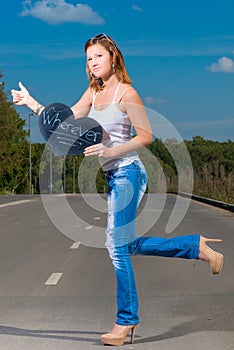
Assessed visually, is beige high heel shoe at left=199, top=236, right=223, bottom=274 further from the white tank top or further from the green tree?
the green tree

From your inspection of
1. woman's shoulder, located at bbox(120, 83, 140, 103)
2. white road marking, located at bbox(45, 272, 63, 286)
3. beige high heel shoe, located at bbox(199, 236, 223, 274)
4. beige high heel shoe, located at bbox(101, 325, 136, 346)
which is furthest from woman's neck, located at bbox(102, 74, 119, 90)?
white road marking, located at bbox(45, 272, 63, 286)

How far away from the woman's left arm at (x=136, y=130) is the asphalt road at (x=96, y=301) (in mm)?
1487

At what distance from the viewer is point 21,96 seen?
6.01 metres

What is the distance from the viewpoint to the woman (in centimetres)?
568

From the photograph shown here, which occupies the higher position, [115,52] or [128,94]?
[115,52]

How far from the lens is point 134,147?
223 inches

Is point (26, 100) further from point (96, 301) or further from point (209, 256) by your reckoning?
point (96, 301)

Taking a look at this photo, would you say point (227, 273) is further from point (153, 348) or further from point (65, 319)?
point (153, 348)

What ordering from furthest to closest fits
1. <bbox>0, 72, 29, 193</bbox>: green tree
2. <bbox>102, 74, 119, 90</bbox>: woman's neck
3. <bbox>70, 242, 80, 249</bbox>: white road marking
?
<bbox>0, 72, 29, 193</bbox>: green tree, <bbox>70, 242, 80, 249</bbox>: white road marking, <bbox>102, 74, 119, 90</bbox>: woman's neck

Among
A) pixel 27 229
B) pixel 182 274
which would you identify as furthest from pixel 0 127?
pixel 182 274

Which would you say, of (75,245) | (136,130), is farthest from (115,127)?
(75,245)

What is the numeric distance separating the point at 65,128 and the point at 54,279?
4629mm

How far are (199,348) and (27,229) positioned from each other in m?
14.0

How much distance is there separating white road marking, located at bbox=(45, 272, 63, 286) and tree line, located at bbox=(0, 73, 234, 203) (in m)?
1.09
